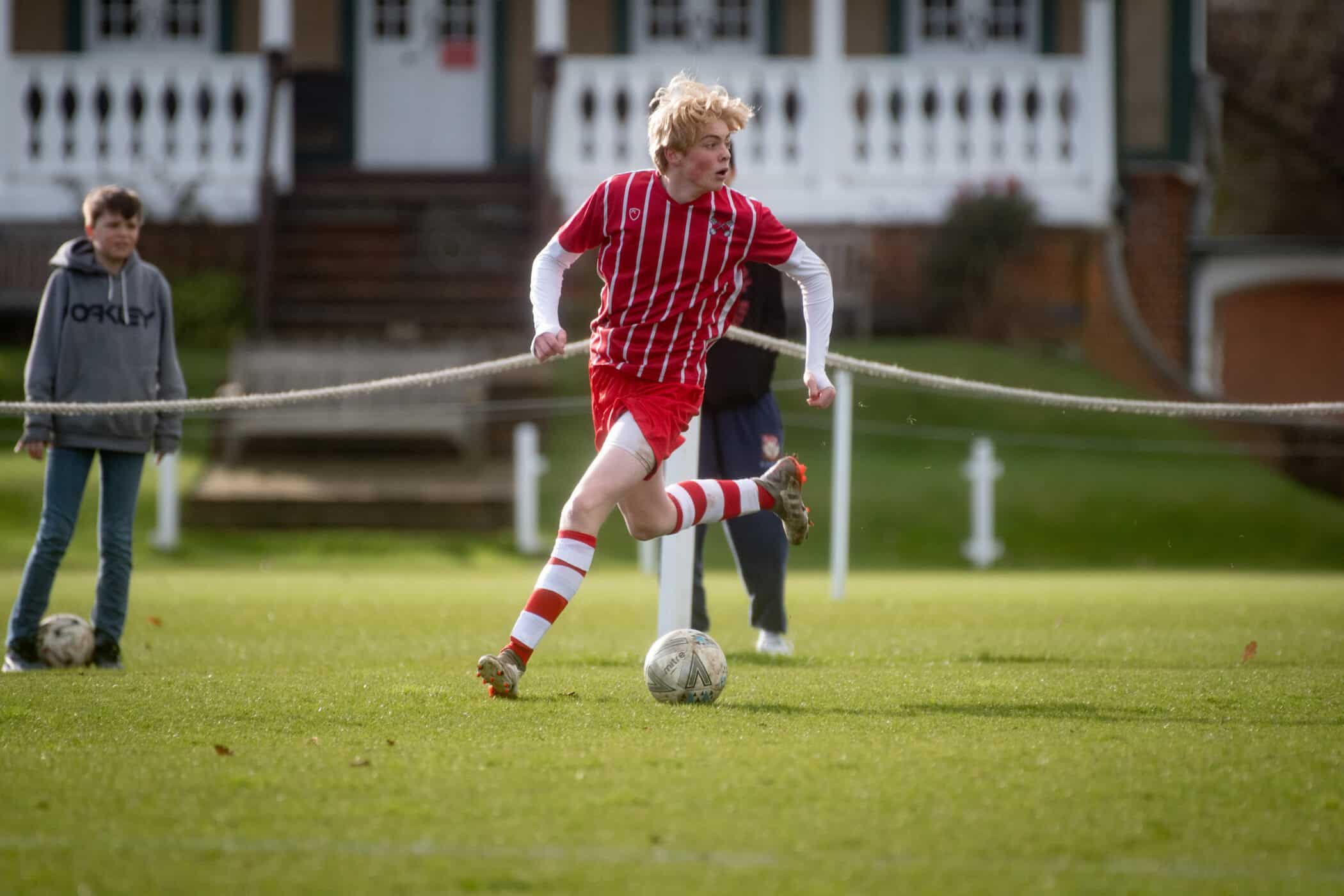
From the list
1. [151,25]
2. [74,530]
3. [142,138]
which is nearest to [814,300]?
[74,530]

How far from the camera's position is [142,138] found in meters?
18.6

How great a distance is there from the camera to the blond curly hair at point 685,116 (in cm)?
502

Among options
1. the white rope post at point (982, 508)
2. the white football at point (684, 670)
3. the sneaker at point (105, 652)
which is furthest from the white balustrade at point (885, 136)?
the white football at point (684, 670)

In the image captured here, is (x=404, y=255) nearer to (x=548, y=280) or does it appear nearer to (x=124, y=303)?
(x=124, y=303)

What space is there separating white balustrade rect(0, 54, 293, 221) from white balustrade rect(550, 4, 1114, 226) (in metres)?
3.45

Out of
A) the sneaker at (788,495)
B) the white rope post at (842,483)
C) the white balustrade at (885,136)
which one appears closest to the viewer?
the sneaker at (788,495)

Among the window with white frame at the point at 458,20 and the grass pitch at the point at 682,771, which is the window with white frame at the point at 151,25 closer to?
the window with white frame at the point at 458,20

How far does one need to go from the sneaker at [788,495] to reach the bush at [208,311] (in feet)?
41.0

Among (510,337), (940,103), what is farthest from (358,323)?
(940,103)

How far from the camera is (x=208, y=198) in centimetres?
1859

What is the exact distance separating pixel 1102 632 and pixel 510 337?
9.50 metres

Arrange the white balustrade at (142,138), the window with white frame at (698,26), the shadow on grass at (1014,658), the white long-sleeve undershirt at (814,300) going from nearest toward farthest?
the white long-sleeve undershirt at (814,300)
the shadow on grass at (1014,658)
the white balustrade at (142,138)
the window with white frame at (698,26)

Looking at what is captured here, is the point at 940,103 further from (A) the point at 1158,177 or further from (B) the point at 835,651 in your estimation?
(B) the point at 835,651

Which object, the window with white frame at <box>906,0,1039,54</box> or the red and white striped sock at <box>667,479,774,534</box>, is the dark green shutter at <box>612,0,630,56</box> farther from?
the red and white striped sock at <box>667,479,774,534</box>
